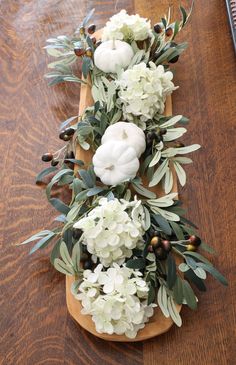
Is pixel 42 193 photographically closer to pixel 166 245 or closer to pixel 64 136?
pixel 64 136

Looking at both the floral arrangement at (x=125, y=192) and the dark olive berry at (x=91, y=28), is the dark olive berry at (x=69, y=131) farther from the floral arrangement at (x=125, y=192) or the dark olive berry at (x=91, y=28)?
the dark olive berry at (x=91, y=28)

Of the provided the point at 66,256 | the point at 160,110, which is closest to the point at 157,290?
the point at 66,256

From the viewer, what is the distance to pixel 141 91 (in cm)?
78

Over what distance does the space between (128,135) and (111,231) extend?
0.20m

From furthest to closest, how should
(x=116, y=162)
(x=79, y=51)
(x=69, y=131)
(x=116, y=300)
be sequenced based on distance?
(x=79, y=51) < (x=69, y=131) < (x=116, y=162) < (x=116, y=300)

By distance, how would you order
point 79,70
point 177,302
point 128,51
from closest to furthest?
point 177,302 < point 128,51 < point 79,70

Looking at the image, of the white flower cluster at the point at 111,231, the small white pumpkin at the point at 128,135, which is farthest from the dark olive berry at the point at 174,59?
the white flower cluster at the point at 111,231

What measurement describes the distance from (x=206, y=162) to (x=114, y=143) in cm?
20

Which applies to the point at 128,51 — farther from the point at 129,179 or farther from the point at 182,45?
the point at 129,179

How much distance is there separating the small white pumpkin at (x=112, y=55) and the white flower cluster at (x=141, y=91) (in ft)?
0.22

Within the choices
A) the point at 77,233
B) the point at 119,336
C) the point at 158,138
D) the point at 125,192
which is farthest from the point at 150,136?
the point at 119,336

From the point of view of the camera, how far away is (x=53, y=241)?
74cm

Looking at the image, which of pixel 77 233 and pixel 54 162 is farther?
pixel 54 162

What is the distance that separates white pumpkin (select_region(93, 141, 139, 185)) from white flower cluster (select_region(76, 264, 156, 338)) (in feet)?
0.51
